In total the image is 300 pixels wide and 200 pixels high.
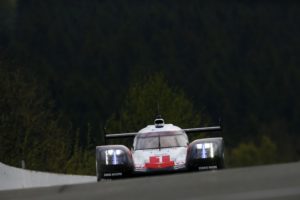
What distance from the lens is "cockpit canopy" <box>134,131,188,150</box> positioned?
15.0 metres

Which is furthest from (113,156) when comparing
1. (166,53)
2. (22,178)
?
(166,53)

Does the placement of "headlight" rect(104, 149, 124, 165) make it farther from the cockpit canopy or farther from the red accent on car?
the cockpit canopy

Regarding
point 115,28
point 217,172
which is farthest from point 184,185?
point 115,28

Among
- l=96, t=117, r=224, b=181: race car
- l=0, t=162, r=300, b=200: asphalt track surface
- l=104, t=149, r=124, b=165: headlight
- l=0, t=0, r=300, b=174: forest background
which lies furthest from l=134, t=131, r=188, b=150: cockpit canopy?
l=0, t=0, r=300, b=174: forest background

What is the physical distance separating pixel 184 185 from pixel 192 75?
430 feet

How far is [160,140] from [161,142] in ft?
0.21

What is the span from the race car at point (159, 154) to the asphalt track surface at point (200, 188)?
360 inches

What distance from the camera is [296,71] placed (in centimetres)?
11412

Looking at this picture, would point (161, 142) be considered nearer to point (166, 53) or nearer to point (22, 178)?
point (22, 178)

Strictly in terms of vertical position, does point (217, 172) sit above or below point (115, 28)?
below

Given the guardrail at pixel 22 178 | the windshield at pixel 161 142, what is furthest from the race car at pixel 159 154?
the guardrail at pixel 22 178

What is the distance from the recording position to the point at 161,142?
15.0 m

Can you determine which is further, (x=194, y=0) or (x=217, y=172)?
(x=194, y=0)

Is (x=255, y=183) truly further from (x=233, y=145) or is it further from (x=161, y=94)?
(x=233, y=145)
